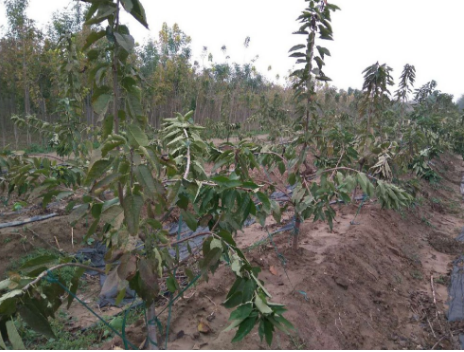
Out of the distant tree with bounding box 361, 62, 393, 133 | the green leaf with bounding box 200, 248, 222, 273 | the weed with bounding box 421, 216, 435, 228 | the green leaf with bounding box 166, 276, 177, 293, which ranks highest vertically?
the distant tree with bounding box 361, 62, 393, 133

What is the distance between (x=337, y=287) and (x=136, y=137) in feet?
9.94

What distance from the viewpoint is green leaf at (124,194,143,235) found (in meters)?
1.19

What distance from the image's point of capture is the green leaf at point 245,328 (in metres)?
1.04

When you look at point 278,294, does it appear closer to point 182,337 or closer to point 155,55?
point 182,337

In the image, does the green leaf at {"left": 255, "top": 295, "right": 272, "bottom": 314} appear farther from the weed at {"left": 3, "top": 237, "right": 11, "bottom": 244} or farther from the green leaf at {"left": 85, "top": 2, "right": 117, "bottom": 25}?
the weed at {"left": 3, "top": 237, "right": 11, "bottom": 244}

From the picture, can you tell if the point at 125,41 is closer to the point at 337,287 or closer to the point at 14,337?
the point at 14,337

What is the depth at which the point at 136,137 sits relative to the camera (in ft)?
3.99

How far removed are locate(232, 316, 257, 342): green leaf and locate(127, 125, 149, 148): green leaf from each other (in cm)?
73

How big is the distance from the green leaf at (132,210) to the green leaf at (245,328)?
20.1 inches

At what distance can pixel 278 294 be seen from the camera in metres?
3.13

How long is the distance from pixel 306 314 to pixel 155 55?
21.5 metres

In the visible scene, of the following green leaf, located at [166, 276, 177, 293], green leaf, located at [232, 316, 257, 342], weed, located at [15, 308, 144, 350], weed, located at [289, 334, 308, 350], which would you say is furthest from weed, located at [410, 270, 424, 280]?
green leaf, located at [232, 316, 257, 342]

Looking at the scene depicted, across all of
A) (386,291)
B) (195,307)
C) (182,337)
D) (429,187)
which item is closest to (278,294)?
(195,307)

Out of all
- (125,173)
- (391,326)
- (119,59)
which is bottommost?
(391,326)
